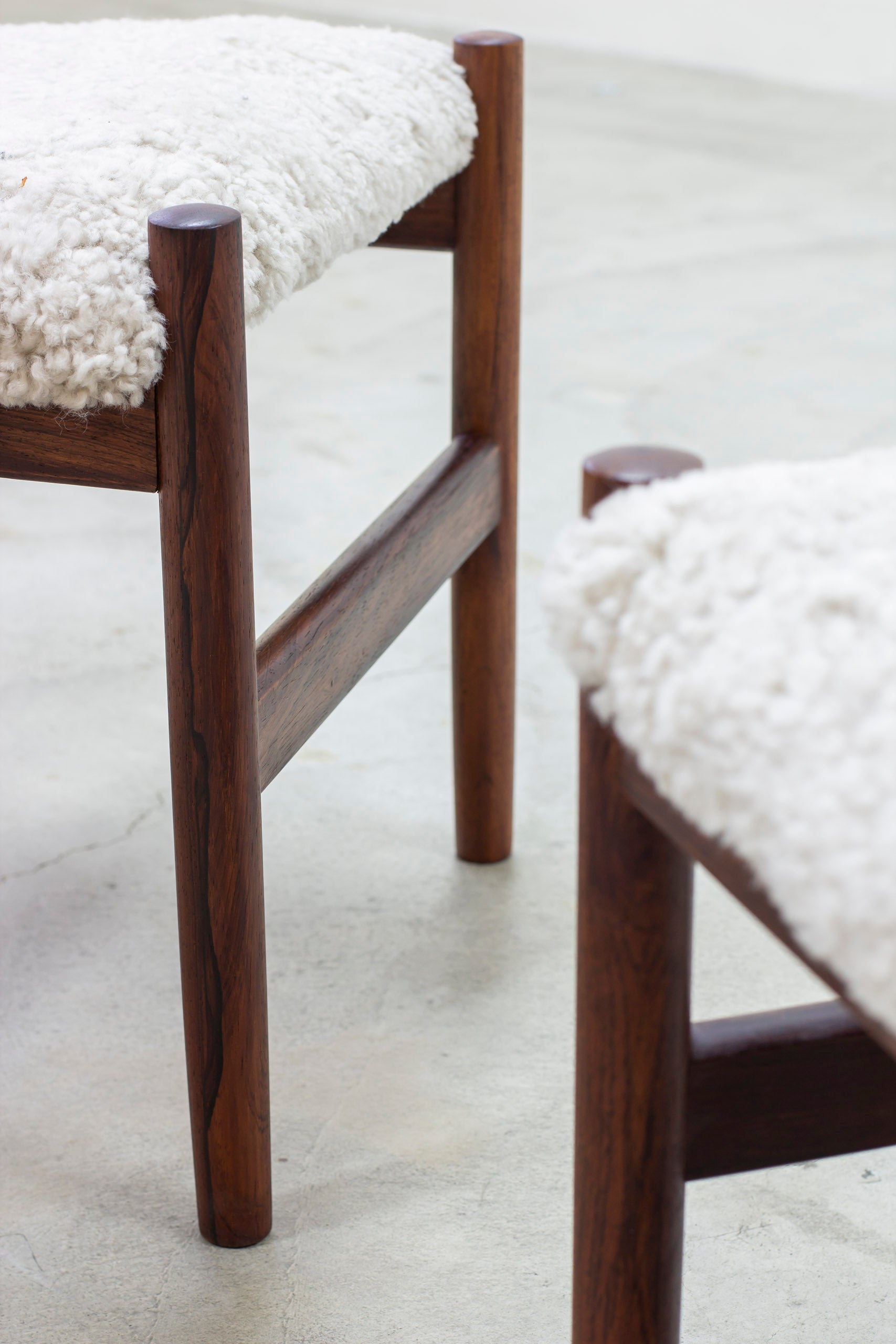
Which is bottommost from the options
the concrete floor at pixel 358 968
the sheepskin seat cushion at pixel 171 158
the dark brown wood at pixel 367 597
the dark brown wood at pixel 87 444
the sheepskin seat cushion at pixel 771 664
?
the concrete floor at pixel 358 968

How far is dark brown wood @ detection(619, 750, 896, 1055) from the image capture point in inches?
10.7

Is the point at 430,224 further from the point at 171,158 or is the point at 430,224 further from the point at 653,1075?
the point at 653,1075

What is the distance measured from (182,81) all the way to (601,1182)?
0.50 m

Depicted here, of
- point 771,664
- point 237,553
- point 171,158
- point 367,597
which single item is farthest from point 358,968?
point 771,664

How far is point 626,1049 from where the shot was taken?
359 millimetres

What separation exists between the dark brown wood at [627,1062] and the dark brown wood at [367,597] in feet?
0.86

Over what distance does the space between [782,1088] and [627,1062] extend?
4 cm

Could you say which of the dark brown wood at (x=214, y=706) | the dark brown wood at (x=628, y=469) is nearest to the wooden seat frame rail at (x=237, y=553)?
the dark brown wood at (x=214, y=706)

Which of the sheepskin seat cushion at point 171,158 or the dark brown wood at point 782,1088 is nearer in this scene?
the dark brown wood at point 782,1088

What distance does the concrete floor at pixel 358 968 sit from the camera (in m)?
0.61

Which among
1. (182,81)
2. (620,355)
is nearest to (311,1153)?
(182,81)

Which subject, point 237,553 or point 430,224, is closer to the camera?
point 237,553

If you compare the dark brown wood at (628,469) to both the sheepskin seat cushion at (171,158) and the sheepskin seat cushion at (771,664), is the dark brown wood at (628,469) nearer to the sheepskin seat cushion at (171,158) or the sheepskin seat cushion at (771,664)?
the sheepskin seat cushion at (771,664)

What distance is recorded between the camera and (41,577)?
1.27 meters
